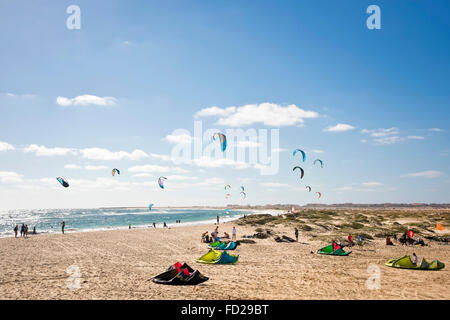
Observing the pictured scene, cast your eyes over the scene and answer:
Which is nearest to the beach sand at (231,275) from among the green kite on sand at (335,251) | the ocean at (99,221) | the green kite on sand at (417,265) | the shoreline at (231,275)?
the shoreline at (231,275)

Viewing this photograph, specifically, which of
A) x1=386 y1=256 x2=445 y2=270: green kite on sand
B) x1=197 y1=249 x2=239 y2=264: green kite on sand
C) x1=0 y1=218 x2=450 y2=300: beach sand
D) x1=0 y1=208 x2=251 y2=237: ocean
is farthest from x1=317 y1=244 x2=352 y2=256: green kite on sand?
x1=0 y1=208 x2=251 y2=237: ocean

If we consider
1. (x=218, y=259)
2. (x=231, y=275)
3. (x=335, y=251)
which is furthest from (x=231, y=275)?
(x=335, y=251)

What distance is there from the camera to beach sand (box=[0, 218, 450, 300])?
9.45 meters

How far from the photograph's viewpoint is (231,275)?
1202 cm

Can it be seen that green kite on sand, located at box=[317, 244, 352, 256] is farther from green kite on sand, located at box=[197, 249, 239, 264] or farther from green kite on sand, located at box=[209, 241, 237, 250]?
green kite on sand, located at box=[197, 249, 239, 264]

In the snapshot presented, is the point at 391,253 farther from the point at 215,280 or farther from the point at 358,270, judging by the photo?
the point at 215,280

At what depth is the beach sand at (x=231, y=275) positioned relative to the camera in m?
9.45

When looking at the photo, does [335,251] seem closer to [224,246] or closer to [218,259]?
[224,246]

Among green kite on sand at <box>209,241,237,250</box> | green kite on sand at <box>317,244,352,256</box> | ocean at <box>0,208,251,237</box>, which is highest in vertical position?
green kite on sand at <box>317,244,352,256</box>

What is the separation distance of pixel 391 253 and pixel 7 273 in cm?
2007
